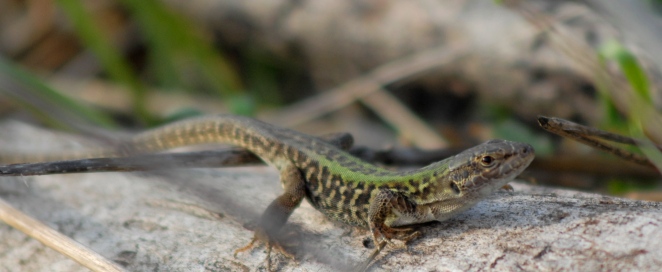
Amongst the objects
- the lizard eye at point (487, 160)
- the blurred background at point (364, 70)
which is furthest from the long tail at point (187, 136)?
the lizard eye at point (487, 160)

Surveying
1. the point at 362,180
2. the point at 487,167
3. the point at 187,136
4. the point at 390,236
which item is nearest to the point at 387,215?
the point at 390,236

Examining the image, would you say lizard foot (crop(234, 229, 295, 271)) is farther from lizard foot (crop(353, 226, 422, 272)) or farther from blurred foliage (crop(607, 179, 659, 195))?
blurred foliage (crop(607, 179, 659, 195))

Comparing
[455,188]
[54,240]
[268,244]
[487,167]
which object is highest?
[487,167]

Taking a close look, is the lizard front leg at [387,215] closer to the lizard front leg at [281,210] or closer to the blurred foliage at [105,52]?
the lizard front leg at [281,210]

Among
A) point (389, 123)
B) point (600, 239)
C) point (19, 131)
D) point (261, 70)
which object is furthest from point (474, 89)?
point (19, 131)

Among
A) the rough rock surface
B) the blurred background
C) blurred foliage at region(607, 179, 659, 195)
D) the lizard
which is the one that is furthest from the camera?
the blurred background

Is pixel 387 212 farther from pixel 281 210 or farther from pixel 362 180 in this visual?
pixel 281 210

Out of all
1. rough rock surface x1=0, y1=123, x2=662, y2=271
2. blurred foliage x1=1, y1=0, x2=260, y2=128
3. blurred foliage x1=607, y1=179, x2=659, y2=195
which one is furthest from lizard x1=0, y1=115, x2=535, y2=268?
blurred foliage x1=1, y1=0, x2=260, y2=128
